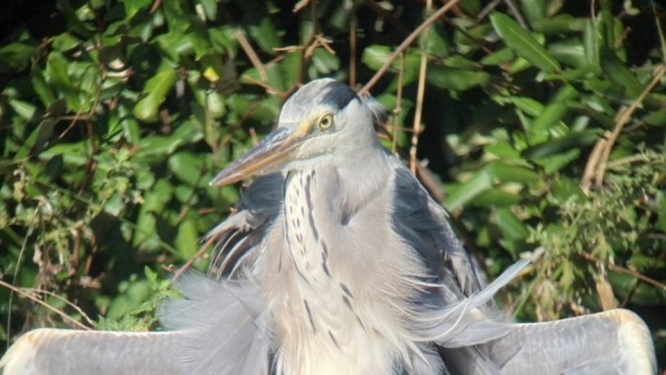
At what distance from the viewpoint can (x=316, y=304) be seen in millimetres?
2740

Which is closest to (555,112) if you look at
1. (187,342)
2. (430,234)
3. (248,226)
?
(430,234)

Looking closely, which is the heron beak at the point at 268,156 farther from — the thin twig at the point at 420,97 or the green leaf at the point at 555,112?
the green leaf at the point at 555,112

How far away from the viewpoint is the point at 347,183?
8.70ft

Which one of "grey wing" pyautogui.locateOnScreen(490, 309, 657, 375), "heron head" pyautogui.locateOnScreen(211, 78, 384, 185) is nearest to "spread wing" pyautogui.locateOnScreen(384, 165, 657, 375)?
"grey wing" pyautogui.locateOnScreen(490, 309, 657, 375)

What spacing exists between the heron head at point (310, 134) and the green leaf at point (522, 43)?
0.80 m

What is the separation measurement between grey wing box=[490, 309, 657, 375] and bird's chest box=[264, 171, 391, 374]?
33 centimetres

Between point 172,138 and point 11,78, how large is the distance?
0.55m

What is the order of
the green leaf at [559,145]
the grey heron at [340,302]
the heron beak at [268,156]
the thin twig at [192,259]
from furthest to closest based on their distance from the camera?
the green leaf at [559,145], the thin twig at [192,259], the grey heron at [340,302], the heron beak at [268,156]

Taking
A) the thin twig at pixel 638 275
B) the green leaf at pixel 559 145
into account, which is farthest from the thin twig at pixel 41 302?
the thin twig at pixel 638 275

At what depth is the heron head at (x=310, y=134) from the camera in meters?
2.50

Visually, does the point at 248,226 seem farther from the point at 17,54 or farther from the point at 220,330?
the point at 17,54

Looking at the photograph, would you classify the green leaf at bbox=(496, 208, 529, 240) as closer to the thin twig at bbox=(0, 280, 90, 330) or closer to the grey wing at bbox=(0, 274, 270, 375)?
the grey wing at bbox=(0, 274, 270, 375)

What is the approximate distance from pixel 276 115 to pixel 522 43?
27.9 inches

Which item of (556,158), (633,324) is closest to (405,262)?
(633,324)
